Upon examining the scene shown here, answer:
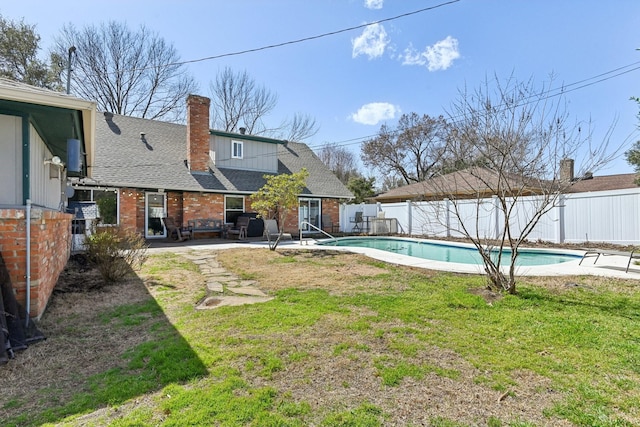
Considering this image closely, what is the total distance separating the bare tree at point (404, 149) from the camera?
2816 centimetres

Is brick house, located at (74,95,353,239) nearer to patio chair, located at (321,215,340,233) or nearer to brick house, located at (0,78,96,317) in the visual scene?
patio chair, located at (321,215,340,233)

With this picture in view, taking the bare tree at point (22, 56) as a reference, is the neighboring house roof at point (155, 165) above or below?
below

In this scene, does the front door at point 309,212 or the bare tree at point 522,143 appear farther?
the front door at point 309,212

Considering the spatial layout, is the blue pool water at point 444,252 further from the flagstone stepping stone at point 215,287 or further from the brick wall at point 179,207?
the flagstone stepping stone at point 215,287

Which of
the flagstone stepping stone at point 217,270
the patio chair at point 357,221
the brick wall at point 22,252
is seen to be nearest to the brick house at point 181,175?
the patio chair at point 357,221

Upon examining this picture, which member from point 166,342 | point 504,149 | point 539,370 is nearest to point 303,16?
point 504,149

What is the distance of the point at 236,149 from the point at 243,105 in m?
12.0

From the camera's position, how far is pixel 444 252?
11352 millimetres

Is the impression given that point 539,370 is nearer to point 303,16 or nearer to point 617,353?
point 617,353

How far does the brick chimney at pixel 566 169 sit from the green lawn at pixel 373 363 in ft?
5.69

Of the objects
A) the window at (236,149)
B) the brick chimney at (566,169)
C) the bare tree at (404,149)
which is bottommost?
the brick chimney at (566,169)

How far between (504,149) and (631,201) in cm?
850

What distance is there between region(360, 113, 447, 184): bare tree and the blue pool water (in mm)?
15054

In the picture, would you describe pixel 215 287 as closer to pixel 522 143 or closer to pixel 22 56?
pixel 522 143
